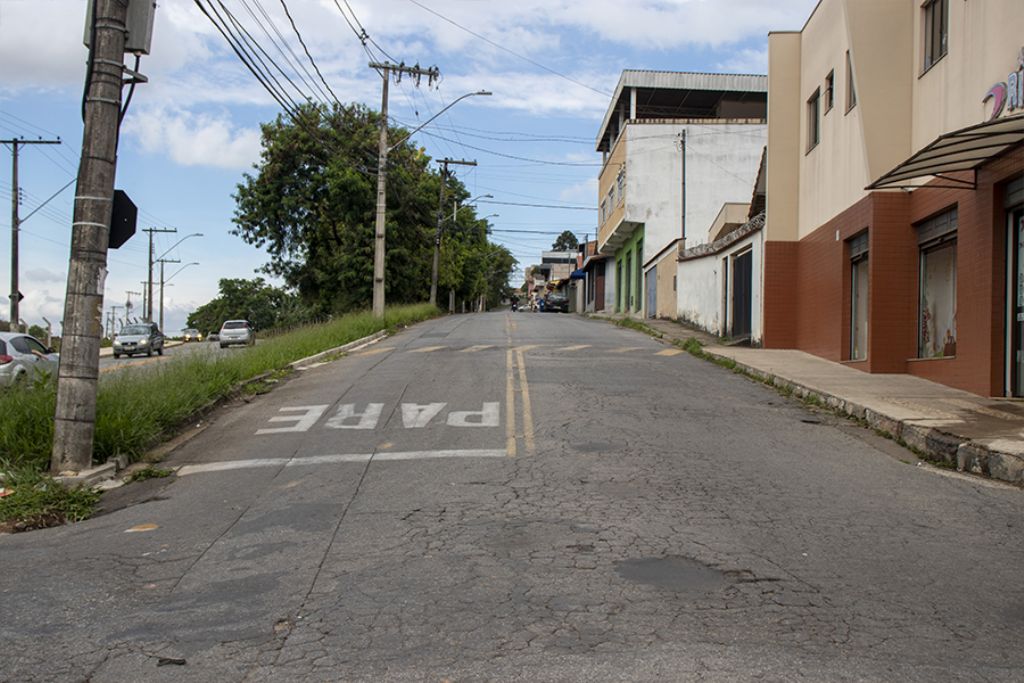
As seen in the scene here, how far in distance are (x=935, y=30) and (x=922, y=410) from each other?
7308mm

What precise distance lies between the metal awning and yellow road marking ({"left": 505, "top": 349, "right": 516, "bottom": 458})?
20.3ft

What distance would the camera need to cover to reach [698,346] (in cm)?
2200

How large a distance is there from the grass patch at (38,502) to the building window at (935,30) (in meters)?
14.1

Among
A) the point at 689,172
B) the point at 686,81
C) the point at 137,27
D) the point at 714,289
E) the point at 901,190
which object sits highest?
the point at 686,81

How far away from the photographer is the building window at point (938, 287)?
14.7 meters

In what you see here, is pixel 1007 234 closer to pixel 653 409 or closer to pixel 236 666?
pixel 653 409

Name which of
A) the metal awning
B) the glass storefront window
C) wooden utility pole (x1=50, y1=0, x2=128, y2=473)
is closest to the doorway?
the glass storefront window

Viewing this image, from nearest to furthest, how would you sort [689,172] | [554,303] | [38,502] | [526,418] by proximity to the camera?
1. [38,502]
2. [526,418]
3. [689,172]
4. [554,303]

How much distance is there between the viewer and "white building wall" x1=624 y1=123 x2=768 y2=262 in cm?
3994

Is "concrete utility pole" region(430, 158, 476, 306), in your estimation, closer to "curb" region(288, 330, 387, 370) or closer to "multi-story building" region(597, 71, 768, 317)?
"multi-story building" region(597, 71, 768, 317)

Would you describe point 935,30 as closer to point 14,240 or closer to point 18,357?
point 18,357

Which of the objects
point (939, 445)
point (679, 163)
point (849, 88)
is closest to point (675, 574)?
point (939, 445)

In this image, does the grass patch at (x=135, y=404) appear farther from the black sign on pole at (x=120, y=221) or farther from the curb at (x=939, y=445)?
the curb at (x=939, y=445)

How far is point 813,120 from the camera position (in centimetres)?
2095
